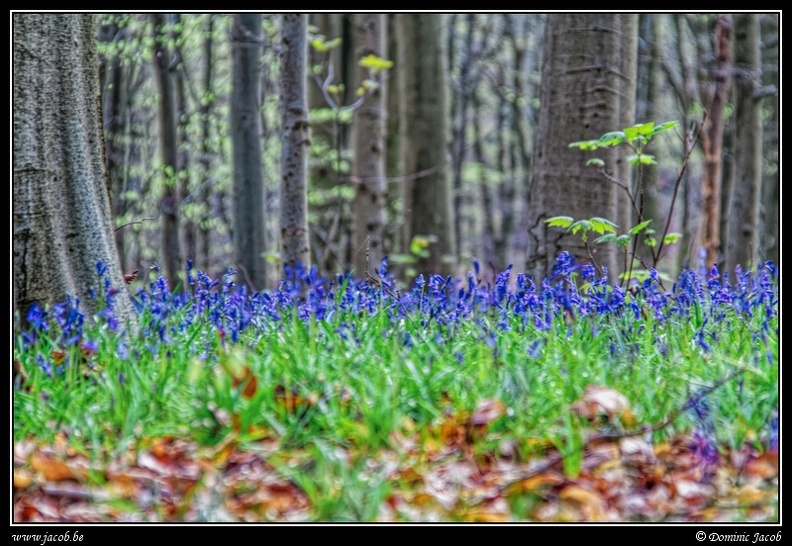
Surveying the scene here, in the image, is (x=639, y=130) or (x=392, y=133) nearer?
(x=639, y=130)

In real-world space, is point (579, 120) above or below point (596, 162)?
above

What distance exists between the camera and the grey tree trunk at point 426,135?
11.9 meters

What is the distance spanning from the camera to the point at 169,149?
35.8 feet

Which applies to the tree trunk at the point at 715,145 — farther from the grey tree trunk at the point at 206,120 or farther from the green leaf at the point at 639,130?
the grey tree trunk at the point at 206,120

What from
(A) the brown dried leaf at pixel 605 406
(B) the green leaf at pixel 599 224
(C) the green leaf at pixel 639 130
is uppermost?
(C) the green leaf at pixel 639 130

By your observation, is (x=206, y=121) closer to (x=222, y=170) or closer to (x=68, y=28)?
(x=222, y=170)

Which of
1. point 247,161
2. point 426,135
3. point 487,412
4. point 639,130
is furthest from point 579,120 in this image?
point 426,135

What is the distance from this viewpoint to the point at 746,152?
10.0 m

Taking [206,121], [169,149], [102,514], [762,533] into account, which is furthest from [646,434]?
[206,121]

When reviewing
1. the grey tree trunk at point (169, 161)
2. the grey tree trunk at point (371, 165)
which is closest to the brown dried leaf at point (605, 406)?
the grey tree trunk at point (371, 165)

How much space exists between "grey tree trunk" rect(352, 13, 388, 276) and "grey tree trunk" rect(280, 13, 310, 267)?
2470 millimetres

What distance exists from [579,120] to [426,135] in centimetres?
613

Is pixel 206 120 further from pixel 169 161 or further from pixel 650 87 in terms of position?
pixel 650 87

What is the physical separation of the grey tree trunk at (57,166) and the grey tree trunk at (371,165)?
545cm
